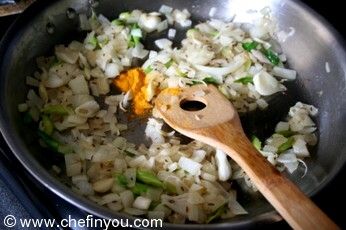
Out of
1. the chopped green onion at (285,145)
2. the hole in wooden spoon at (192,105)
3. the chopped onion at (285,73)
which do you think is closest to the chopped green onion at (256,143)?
the chopped green onion at (285,145)

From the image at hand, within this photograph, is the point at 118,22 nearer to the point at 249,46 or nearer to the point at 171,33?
the point at 171,33

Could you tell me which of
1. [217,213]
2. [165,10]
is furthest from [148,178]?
[165,10]

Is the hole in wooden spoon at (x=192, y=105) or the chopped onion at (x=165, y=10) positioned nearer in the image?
the hole in wooden spoon at (x=192, y=105)

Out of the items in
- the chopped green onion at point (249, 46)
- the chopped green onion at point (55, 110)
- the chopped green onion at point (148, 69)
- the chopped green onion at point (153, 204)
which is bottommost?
the chopped green onion at point (153, 204)

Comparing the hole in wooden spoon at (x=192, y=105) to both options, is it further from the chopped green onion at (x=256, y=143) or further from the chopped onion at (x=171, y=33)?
the chopped onion at (x=171, y=33)

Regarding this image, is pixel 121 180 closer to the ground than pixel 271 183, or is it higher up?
closer to the ground

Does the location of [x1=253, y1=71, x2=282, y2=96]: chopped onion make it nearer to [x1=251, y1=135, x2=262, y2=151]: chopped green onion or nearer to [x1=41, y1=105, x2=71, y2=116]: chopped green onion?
[x1=251, y1=135, x2=262, y2=151]: chopped green onion

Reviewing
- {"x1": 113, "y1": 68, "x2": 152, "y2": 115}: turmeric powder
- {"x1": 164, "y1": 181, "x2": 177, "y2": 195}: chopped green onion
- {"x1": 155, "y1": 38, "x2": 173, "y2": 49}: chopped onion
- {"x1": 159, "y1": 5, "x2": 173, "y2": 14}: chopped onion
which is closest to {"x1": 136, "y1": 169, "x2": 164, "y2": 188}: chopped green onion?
{"x1": 164, "y1": 181, "x2": 177, "y2": 195}: chopped green onion
